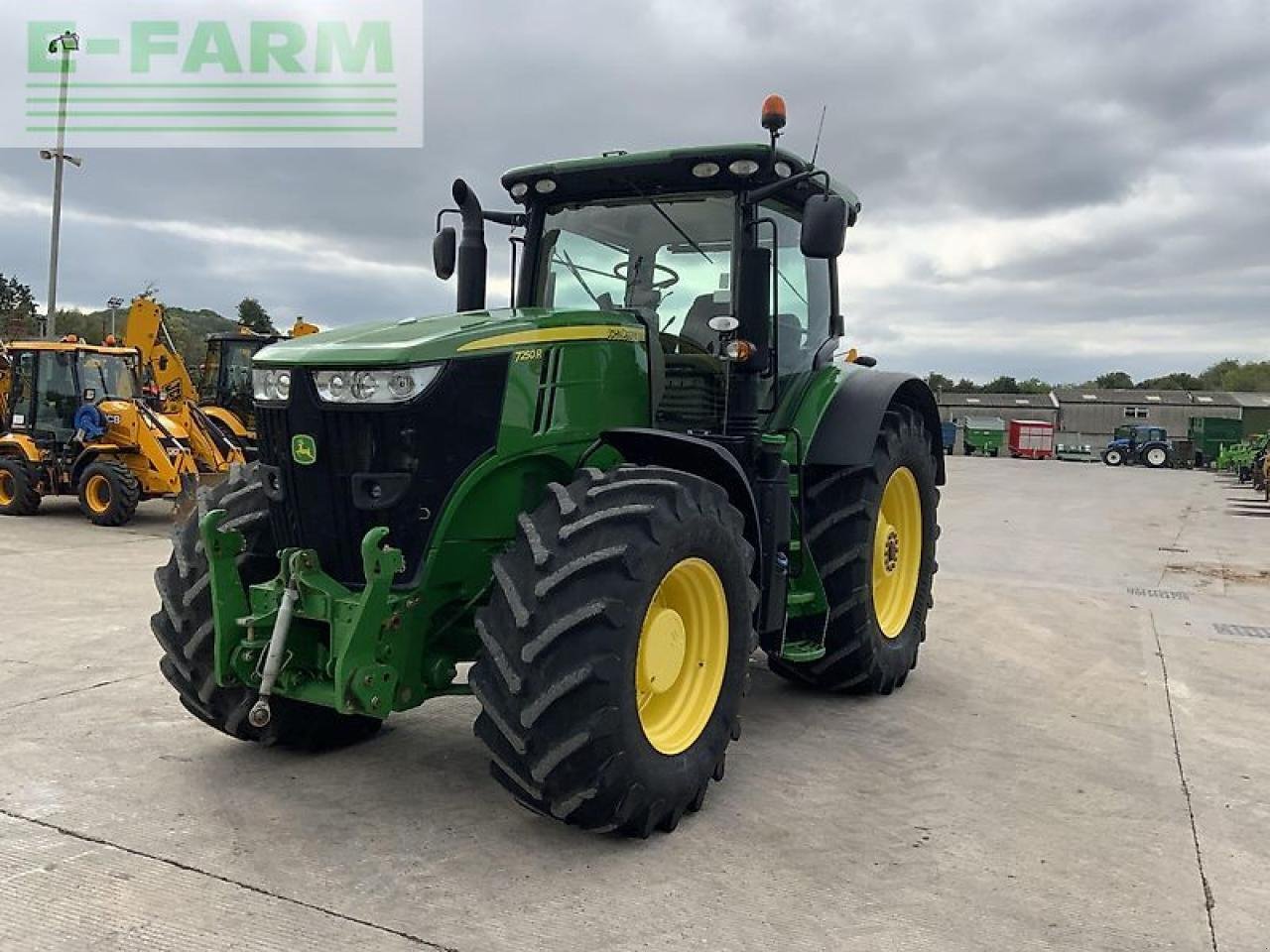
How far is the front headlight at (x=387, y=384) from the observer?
11.6 feet

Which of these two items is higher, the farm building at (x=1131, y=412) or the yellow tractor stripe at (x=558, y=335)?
the farm building at (x=1131, y=412)

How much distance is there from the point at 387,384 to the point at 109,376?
1196 cm

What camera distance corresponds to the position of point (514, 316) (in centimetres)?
407

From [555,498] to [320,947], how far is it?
1.49 metres

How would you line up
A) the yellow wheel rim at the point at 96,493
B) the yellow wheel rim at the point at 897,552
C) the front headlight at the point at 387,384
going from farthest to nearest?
the yellow wheel rim at the point at 96,493
the yellow wheel rim at the point at 897,552
the front headlight at the point at 387,384

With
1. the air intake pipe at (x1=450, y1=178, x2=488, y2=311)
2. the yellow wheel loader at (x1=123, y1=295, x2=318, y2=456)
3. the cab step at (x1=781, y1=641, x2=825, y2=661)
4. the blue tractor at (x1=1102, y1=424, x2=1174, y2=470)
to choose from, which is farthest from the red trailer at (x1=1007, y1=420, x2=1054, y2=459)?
the air intake pipe at (x1=450, y1=178, x2=488, y2=311)

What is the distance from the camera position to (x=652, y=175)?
4.69m

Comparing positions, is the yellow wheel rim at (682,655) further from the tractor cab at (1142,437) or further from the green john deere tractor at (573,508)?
the tractor cab at (1142,437)

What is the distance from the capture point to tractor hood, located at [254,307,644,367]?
3543 mm

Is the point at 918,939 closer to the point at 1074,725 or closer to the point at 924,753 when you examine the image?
the point at 924,753

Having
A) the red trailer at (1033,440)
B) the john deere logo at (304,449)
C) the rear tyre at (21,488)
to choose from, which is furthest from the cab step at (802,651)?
the red trailer at (1033,440)

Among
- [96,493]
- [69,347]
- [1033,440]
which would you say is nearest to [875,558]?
[96,493]

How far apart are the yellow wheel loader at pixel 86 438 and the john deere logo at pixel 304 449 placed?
978cm

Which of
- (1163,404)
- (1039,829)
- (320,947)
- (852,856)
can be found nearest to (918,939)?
(852,856)
